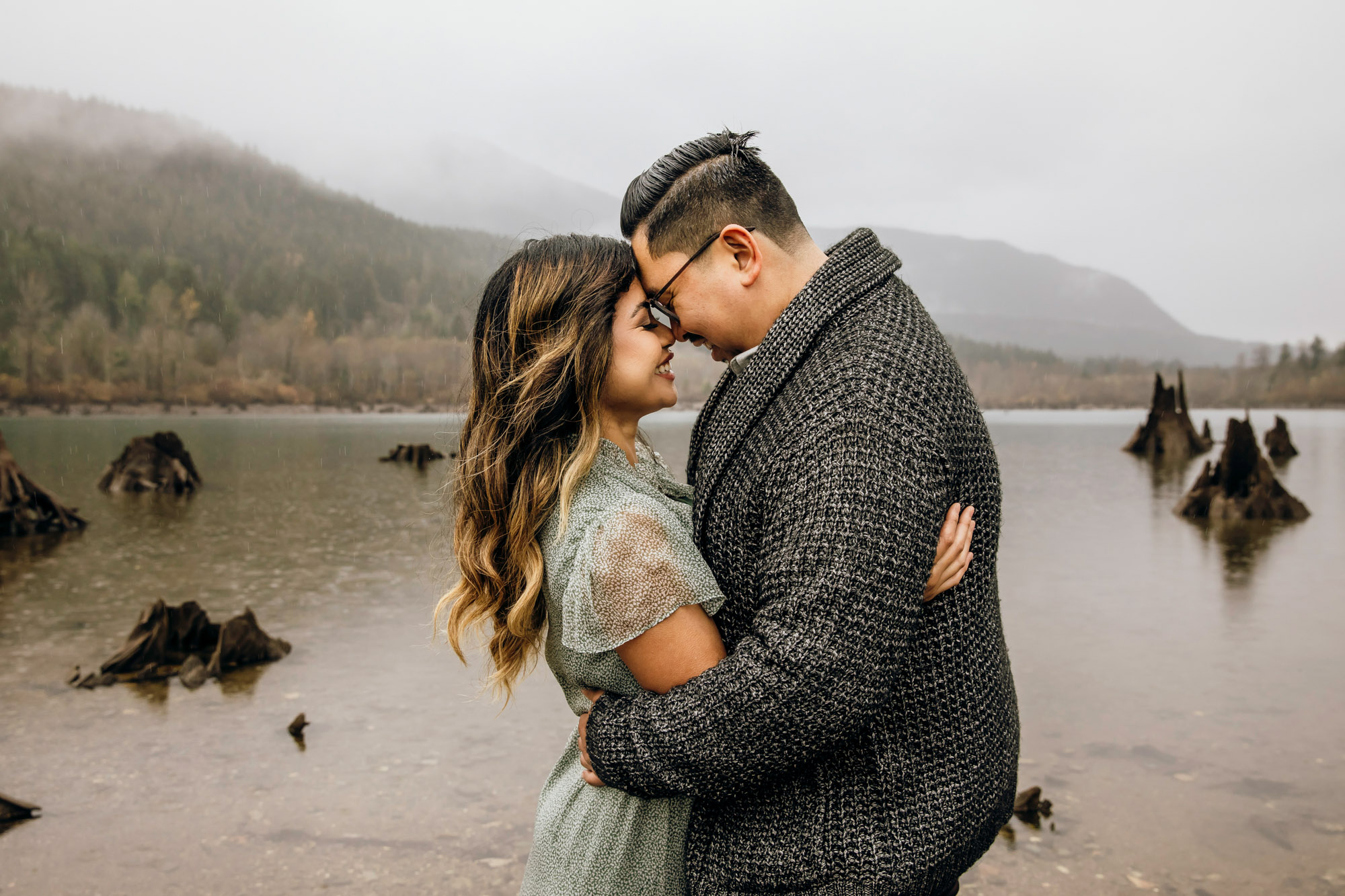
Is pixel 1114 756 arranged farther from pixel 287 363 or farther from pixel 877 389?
pixel 287 363

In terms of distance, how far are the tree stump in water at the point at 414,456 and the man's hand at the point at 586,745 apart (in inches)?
1343

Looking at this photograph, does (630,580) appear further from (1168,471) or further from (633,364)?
(1168,471)

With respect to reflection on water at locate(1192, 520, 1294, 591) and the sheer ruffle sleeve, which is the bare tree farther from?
the sheer ruffle sleeve

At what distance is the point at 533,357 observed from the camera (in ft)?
7.73

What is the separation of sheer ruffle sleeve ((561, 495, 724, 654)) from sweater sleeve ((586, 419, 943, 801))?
0.70ft

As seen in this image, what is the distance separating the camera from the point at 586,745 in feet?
6.75

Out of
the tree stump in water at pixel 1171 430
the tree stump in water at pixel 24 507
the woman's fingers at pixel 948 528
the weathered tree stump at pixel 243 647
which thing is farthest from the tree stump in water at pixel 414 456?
the woman's fingers at pixel 948 528

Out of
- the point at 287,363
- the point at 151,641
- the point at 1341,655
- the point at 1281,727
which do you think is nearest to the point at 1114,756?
the point at 1281,727

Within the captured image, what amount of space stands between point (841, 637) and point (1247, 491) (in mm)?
21674

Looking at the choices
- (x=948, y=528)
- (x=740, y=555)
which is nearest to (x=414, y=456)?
(x=740, y=555)

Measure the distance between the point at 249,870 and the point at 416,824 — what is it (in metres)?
0.90

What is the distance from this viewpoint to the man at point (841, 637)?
5.74 feet

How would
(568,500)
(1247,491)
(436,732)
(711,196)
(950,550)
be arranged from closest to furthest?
(950,550) < (568,500) < (711,196) < (436,732) < (1247,491)

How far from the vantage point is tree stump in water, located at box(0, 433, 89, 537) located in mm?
15680
